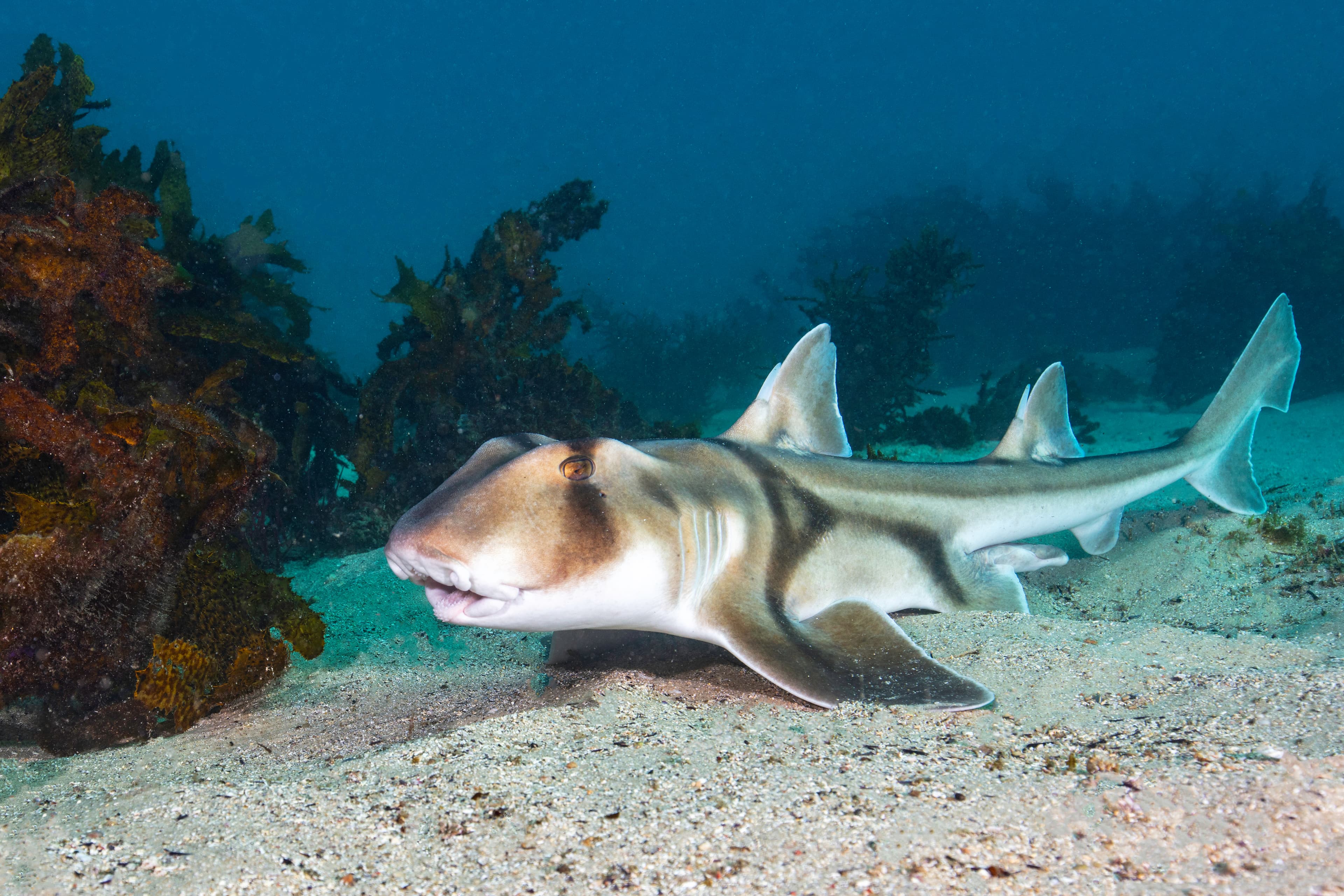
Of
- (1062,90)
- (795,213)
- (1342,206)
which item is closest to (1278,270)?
(1342,206)

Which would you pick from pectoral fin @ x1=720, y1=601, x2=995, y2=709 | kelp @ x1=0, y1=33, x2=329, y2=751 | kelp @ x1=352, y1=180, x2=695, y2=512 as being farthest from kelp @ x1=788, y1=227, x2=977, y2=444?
kelp @ x1=0, y1=33, x2=329, y2=751

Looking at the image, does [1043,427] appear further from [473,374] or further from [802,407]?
[473,374]

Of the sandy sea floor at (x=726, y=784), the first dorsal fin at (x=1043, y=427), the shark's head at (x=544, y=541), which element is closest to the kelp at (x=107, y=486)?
the sandy sea floor at (x=726, y=784)

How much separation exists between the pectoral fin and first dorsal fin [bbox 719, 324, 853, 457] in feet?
4.45

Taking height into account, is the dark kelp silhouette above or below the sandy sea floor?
above

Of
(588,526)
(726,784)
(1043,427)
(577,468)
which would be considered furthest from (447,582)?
(1043,427)

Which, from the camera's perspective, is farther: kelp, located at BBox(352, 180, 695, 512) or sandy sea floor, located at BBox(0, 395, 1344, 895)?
kelp, located at BBox(352, 180, 695, 512)

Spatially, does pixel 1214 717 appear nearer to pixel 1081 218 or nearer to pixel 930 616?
pixel 930 616

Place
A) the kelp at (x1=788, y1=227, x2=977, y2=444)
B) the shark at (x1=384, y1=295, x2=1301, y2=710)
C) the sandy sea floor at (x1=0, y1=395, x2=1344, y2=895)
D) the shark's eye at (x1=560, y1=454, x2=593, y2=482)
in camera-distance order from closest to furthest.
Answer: the sandy sea floor at (x1=0, y1=395, x2=1344, y2=895) → the shark at (x1=384, y1=295, x2=1301, y2=710) → the shark's eye at (x1=560, y1=454, x2=593, y2=482) → the kelp at (x1=788, y1=227, x2=977, y2=444)

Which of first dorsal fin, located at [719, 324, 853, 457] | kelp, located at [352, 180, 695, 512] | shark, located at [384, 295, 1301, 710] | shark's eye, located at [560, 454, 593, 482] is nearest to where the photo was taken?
shark, located at [384, 295, 1301, 710]

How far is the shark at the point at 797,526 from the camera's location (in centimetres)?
258

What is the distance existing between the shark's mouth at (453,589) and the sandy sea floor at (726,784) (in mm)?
439

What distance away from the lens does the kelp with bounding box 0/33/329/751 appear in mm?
2869

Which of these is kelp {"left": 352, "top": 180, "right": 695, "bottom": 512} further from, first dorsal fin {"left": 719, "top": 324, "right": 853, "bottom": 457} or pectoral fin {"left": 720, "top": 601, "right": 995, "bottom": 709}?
pectoral fin {"left": 720, "top": 601, "right": 995, "bottom": 709}
